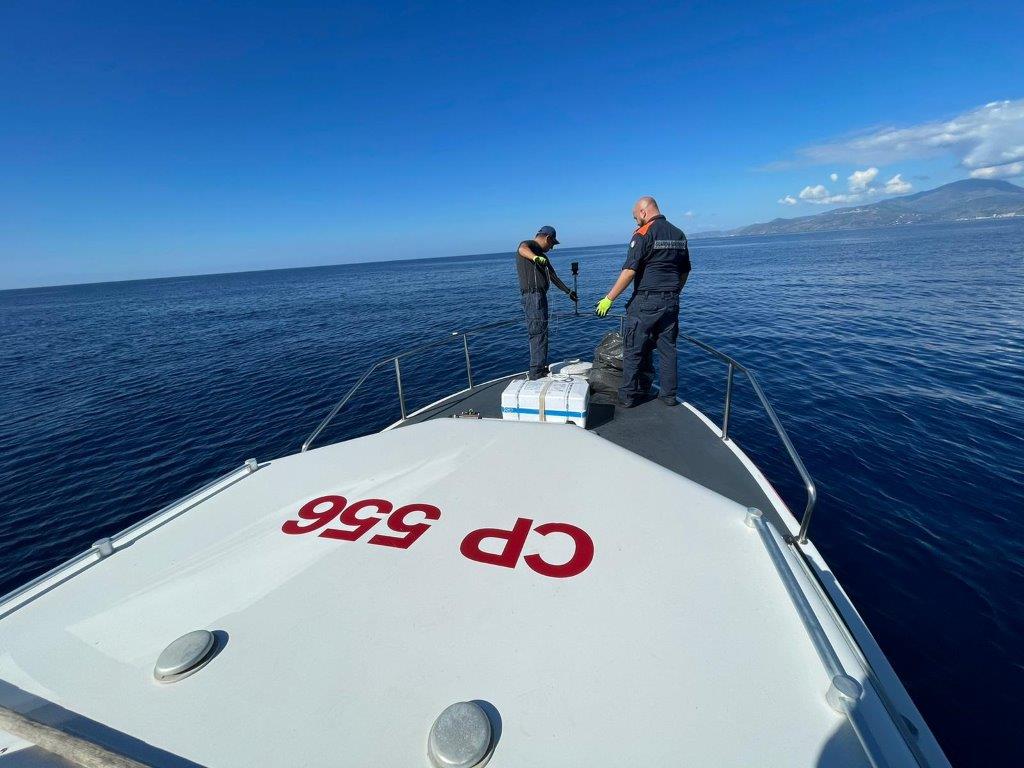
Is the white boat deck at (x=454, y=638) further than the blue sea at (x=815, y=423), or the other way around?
the blue sea at (x=815, y=423)

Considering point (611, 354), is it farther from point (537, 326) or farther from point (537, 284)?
point (537, 284)

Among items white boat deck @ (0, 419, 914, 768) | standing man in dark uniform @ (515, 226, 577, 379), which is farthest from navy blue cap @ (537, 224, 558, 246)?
white boat deck @ (0, 419, 914, 768)

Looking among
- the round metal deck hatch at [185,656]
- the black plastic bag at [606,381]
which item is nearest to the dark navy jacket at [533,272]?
the black plastic bag at [606,381]

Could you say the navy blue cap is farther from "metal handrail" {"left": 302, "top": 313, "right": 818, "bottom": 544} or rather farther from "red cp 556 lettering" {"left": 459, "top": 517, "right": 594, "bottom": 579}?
"red cp 556 lettering" {"left": 459, "top": 517, "right": 594, "bottom": 579}

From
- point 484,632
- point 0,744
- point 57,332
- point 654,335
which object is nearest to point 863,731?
point 484,632

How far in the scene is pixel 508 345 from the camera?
20.0 metres

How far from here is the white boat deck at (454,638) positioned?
52.8 inches

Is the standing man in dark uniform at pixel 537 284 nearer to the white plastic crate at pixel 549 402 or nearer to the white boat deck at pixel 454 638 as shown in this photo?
the white plastic crate at pixel 549 402

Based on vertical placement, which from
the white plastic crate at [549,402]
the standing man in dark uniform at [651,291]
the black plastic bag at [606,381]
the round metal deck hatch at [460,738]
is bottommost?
the black plastic bag at [606,381]

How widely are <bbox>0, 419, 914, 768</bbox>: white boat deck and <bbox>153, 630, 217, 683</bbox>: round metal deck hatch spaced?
3cm

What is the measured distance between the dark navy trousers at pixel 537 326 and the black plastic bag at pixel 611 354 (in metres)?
0.98

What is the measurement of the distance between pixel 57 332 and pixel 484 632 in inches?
2284

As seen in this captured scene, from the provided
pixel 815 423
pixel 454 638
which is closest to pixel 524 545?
pixel 454 638

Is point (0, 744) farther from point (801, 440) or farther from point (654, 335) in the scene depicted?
point (801, 440)
